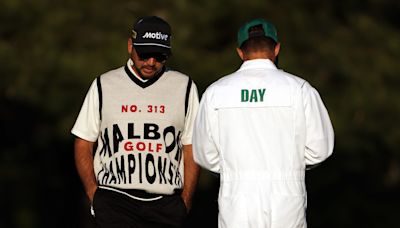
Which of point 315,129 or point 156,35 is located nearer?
point 315,129

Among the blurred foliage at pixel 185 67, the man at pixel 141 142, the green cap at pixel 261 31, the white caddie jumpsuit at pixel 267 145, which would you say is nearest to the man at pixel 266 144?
the white caddie jumpsuit at pixel 267 145

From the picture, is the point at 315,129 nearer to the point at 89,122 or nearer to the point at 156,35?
the point at 156,35

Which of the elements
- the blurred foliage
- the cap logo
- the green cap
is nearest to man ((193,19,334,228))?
the green cap

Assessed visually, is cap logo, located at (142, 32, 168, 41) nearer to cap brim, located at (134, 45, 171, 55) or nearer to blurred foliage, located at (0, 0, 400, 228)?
cap brim, located at (134, 45, 171, 55)

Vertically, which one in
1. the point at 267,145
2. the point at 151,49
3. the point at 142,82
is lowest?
the point at 267,145

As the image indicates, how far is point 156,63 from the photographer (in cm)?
735

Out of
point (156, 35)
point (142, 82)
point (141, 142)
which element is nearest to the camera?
point (141, 142)

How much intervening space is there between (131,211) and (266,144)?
1.06 meters

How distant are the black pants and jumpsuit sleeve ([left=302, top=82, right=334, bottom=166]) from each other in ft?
3.29

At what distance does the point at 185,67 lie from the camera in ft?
48.6

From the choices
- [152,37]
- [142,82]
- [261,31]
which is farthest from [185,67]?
[261,31]

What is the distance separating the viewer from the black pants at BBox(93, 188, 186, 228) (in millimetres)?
7285

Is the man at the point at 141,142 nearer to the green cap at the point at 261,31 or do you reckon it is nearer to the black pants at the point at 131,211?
the black pants at the point at 131,211
